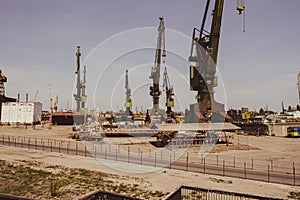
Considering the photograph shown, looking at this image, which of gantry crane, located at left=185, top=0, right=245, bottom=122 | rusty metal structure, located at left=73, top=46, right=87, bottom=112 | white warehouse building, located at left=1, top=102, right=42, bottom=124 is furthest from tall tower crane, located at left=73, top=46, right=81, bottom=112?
gantry crane, located at left=185, top=0, right=245, bottom=122

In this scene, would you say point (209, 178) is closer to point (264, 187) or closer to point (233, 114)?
point (264, 187)

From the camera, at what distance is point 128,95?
577 ft

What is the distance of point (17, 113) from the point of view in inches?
4193

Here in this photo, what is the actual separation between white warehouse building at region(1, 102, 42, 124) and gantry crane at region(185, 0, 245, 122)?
6610 cm

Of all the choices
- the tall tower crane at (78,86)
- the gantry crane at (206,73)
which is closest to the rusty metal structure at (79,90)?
the tall tower crane at (78,86)

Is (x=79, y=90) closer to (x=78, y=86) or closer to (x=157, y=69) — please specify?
(x=78, y=86)

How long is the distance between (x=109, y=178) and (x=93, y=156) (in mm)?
11652

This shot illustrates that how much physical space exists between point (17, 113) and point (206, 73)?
250ft

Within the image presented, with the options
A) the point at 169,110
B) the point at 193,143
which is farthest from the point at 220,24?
the point at 169,110

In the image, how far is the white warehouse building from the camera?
10588cm

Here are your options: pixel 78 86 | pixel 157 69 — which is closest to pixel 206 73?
pixel 157 69

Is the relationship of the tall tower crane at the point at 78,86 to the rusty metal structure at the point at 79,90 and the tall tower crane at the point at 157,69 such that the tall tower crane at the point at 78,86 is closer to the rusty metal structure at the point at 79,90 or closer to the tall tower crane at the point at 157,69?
the rusty metal structure at the point at 79,90

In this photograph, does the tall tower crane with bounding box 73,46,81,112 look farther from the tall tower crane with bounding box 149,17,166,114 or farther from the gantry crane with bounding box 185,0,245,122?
the gantry crane with bounding box 185,0,245,122

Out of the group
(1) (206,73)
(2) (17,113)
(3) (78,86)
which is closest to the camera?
(1) (206,73)
